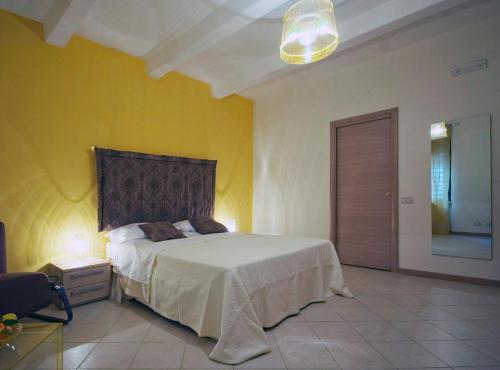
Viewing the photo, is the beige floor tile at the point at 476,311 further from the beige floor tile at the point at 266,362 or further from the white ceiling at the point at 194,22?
the white ceiling at the point at 194,22

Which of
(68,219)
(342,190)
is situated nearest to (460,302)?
(342,190)

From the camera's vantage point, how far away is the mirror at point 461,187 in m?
3.22

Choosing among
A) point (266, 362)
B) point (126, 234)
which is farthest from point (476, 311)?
point (126, 234)

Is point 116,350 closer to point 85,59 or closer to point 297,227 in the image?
point 85,59

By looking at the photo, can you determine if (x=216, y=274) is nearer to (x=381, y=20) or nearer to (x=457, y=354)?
(x=457, y=354)

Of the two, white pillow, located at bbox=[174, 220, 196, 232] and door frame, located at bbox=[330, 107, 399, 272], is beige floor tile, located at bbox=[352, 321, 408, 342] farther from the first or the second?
white pillow, located at bbox=[174, 220, 196, 232]

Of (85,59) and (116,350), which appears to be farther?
(85,59)

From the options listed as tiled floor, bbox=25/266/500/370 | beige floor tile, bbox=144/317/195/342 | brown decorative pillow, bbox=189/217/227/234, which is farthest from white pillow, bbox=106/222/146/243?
beige floor tile, bbox=144/317/195/342

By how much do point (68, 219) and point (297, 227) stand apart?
3.37 meters

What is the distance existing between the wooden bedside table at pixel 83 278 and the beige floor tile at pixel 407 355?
2551 mm

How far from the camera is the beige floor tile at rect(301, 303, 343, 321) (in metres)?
2.42

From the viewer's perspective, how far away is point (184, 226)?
386 centimetres

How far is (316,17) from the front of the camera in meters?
2.00

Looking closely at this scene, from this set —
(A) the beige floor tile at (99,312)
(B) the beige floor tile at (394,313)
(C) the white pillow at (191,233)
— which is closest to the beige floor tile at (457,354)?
(B) the beige floor tile at (394,313)
